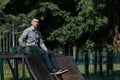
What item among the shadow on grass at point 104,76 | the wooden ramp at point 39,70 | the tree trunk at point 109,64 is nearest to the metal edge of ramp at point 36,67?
the wooden ramp at point 39,70

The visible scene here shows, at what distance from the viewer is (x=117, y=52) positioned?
2009 cm

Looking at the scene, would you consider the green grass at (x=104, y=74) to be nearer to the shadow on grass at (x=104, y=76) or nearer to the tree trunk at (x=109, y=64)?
the shadow on grass at (x=104, y=76)

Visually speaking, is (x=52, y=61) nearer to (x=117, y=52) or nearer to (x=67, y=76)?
(x=67, y=76)

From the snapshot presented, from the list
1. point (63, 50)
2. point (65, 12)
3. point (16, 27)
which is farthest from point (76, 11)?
point (16, 27)

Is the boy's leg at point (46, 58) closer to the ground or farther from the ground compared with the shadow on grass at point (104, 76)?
farther from the ground

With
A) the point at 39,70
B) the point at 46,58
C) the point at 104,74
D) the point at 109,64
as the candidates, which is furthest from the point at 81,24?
the point at 39,70

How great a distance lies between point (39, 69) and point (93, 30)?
9.02m

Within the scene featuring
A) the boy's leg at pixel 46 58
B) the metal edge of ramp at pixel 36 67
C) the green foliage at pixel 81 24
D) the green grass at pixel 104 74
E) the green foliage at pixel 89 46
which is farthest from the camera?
the green foliage at pixel 89 46

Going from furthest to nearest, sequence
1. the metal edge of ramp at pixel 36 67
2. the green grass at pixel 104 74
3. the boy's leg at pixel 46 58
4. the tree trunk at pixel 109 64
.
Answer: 1. the green grass at pixel 104 74
2. the tree trunk at pixel 109 64
3. the boy's leg at pixel 46 58
4. the metal edge of ramp at pixel 36 67

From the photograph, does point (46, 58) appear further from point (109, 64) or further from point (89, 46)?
point (89, 46)

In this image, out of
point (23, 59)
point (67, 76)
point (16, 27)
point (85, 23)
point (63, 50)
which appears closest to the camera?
point (23, 59)

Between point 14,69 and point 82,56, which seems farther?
point 82,56

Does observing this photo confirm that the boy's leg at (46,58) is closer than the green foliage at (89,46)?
Yes

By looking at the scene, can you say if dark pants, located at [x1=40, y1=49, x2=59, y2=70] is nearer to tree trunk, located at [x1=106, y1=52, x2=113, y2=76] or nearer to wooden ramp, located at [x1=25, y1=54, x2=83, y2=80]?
wooden ramp, located at [x1=25, y1=54, x2=83, y2=80]
